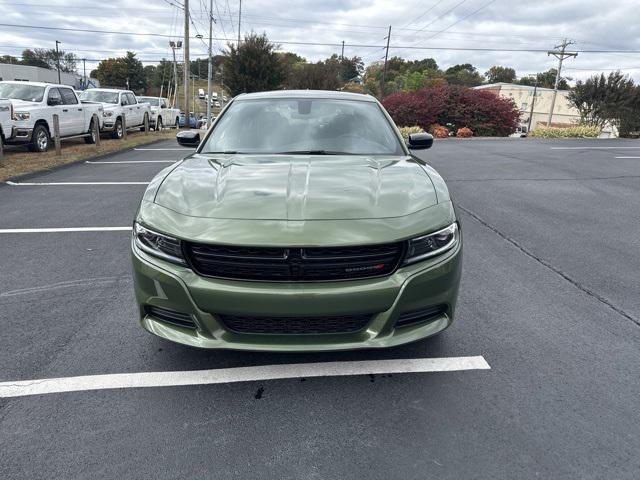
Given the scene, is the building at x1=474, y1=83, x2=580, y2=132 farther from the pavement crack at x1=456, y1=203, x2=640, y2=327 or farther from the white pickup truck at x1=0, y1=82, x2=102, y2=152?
the pavement crack at x1=456, y1=203, x2=640, y2=327

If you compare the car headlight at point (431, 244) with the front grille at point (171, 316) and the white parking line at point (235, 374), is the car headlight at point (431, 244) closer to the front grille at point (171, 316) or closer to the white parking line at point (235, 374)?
the white parking line at point (235, 374)

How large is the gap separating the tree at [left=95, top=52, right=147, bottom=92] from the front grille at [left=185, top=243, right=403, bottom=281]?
305 feet

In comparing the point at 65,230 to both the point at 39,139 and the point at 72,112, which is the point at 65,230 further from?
the point at 72,112

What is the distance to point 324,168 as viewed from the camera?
10.4 feet

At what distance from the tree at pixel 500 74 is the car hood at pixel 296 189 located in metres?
130

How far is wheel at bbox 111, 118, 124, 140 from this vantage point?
1802 cm

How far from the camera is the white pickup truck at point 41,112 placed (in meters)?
12.3

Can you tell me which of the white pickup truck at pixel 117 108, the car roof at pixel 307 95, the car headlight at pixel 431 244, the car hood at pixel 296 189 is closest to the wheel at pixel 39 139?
the white pickup truck at pixel 117 108

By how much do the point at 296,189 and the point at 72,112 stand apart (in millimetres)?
14362

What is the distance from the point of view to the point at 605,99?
100 ft

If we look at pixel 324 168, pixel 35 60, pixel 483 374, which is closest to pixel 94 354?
pixel 324 168

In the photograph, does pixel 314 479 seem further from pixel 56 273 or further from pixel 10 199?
pixel 10 199

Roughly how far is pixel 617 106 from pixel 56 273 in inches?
1316

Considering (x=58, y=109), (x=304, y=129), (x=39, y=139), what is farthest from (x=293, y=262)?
(x=58, y=109)
